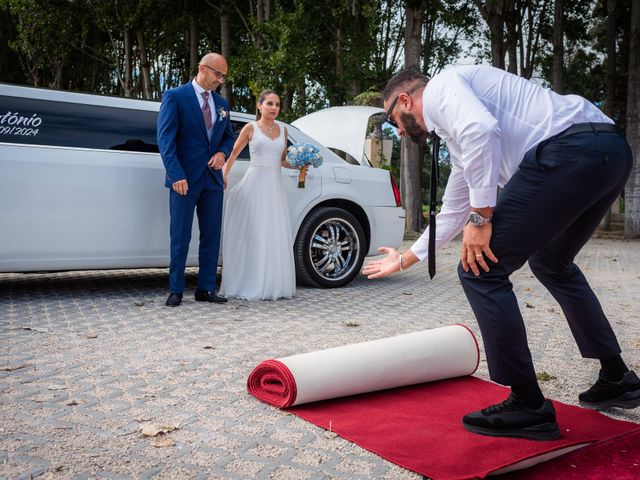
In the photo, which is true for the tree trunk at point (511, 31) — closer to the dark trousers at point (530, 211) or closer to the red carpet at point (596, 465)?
the dark trousers at point (530, 211)

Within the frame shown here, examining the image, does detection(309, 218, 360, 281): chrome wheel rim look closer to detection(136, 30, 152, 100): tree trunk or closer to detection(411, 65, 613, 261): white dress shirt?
detection(411, 65, 613, 261): white dress shirt

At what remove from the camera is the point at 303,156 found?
7.64 meters

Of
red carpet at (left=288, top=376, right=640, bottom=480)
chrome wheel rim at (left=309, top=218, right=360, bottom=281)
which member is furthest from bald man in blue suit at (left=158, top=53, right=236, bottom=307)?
red carpet at (left=288, top=376, right=640, bottom=480)

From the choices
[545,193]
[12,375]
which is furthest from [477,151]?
[12,375]

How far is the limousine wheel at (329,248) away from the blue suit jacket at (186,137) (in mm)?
1363

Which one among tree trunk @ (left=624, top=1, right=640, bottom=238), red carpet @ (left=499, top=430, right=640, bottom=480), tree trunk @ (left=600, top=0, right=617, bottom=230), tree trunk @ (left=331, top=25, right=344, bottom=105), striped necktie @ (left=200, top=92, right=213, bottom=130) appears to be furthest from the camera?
tree trunk @ (left=331, top=25, right=344, bottom=105)

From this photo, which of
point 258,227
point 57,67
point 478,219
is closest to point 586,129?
point 478,219

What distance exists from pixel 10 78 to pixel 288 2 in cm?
1900

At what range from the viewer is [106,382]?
404 cm

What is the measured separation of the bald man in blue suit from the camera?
6.51m

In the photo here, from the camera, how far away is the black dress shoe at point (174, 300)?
669 cm

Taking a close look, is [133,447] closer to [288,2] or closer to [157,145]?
[157,145]

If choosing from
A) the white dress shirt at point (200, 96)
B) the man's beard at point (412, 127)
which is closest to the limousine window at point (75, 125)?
the white dress shirt at point (200, 96)

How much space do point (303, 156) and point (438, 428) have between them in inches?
185
